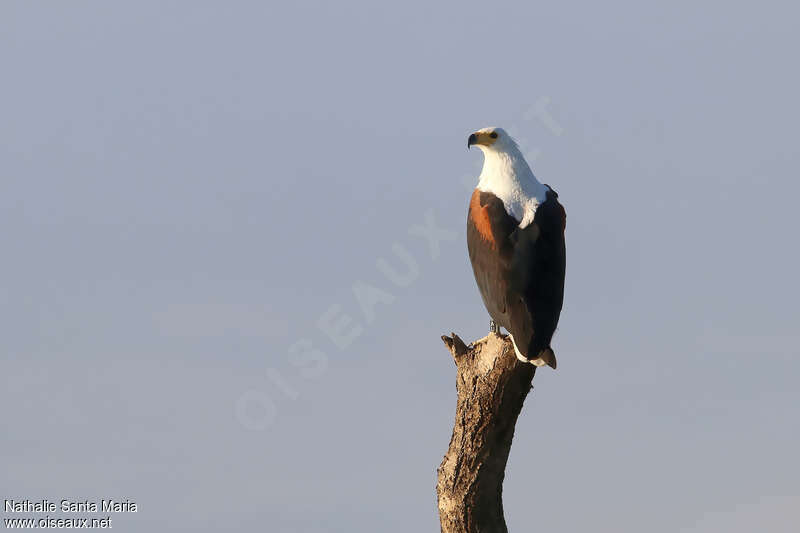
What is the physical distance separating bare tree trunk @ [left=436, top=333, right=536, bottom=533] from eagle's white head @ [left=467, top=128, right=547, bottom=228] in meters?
1.31

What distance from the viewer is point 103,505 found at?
50.3 ft

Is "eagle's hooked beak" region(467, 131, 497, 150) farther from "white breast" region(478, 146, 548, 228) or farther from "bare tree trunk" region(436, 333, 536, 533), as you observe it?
"bare tree trunk" region(436, 333, 536, 533)

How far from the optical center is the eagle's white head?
14.0 meters

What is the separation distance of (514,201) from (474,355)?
1602 mm

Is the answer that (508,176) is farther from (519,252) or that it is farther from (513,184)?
(519,252)

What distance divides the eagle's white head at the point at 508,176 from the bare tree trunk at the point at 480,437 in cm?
131

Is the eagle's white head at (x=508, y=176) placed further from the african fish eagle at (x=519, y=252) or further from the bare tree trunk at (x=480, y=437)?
the bare tree trunk at (x=480, y=437)

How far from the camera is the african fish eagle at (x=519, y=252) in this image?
43.5 feet

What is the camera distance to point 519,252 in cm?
1355

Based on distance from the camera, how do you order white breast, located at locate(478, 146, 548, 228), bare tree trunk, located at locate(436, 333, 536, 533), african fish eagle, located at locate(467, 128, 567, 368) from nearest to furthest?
african fish eagle, located at locate(467, 128, 567, 368) < bare tree trunk, located at locate(436, 333, 536, 533) < white breast, located at locate(478, 146, 548, 228)

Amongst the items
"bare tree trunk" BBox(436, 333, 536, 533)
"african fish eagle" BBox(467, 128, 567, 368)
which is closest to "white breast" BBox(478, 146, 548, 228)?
"african fish eagle" BBox(467, 128, 567, 368)

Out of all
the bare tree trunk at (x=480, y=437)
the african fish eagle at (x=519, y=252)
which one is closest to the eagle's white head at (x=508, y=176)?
the african fish eagle at (x=519, y=252)

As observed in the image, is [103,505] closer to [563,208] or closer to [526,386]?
[526,386]

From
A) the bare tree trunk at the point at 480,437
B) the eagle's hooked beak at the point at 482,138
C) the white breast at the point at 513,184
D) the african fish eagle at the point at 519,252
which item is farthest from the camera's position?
the eagle's hooked beak at the point at 482,138
